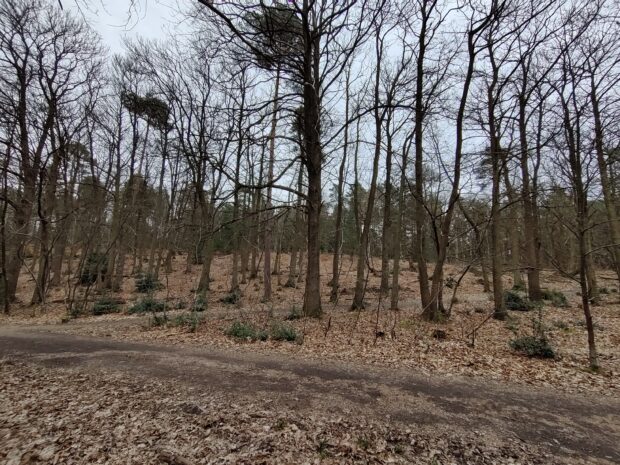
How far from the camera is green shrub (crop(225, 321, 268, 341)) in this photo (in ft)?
23.9

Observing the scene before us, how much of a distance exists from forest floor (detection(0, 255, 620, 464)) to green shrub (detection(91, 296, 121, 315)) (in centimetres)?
347

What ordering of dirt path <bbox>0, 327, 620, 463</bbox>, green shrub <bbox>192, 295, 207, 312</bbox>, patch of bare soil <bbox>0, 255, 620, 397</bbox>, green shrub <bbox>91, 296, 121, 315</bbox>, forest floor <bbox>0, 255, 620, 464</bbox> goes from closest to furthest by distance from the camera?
forest floor <bbox>0, 255, 620, 464</bbox> → dirt path <bbox>0, 327, 620, 463</bbox> → patch of bare soil <bbox>0, 255, 620, 397</bbox> → green shrub <bbox>91, 296, 121, 315</bbox> → green shrub <bbox>192, 295, 207, 312</bbox>

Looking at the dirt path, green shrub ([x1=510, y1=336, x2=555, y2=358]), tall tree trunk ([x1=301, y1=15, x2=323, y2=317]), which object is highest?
tall tree trunk ([x1=301, y1=15, x2=323, y2=317])

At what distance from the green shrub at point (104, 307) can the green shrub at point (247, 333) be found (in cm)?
687

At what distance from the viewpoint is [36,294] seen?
521 inches

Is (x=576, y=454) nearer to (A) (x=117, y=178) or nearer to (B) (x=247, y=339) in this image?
(B) (x=247, y=339)

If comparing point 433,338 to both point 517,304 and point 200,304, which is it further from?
point 200,304

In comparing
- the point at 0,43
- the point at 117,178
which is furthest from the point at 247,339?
the point at 0,43

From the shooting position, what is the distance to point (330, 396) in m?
4.09

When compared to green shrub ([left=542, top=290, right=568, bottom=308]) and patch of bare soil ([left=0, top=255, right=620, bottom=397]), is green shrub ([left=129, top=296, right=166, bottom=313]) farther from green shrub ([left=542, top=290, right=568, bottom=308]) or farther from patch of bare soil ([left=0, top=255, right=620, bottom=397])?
green shrub ([left=542, top=290, right=568, bottom=308])

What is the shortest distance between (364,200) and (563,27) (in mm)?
17914

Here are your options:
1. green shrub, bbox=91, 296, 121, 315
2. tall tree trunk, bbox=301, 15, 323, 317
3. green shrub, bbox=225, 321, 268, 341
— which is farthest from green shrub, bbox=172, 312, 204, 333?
green shrub, bbox=91, 296, 121, 315

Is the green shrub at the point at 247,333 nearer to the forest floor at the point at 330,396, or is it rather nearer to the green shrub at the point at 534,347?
→ the forest floor at the point at 330,396

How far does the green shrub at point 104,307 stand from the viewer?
1151 centimetres
